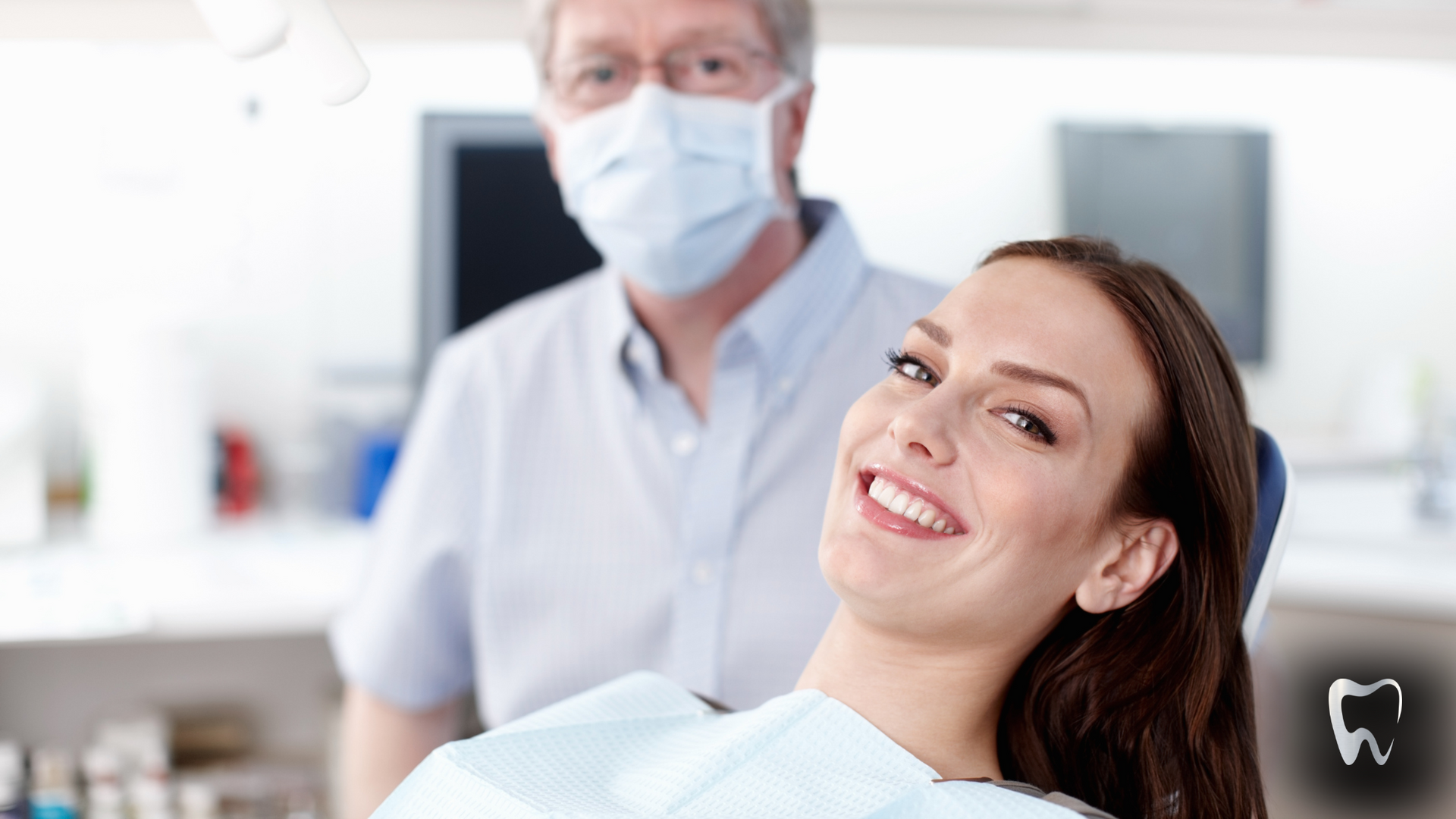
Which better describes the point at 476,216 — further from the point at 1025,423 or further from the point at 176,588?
the point at 1025,423

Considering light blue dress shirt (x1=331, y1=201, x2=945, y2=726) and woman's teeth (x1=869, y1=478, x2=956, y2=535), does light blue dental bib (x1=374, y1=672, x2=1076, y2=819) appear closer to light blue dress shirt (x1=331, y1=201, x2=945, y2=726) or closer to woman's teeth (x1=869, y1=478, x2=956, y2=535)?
woman's teeth (x1=869, y1=478, x2=956, y2=535)

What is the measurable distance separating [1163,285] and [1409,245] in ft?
6.05

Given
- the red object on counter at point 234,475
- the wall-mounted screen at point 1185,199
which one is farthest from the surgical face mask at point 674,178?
the wall-mounted screen at point 1185,199

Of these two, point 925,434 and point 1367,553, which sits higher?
point 925,434

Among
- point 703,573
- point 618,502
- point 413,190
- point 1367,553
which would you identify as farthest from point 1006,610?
point 413,190

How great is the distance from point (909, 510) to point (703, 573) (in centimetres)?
46

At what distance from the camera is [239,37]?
2.10 feet

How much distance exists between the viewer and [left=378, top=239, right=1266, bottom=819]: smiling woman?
2.92ft

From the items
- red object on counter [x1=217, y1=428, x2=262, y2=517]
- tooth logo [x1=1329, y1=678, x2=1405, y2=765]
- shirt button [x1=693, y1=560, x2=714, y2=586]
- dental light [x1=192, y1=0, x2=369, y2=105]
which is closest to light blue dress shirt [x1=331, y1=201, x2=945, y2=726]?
shirt button [x1=693, y1=560, x2=714, y2=586]

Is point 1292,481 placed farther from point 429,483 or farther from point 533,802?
point 429,483

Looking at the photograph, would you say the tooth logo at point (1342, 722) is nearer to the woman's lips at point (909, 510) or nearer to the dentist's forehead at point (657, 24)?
the woman's lips at point (909, 510)

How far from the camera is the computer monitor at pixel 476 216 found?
2213 mm

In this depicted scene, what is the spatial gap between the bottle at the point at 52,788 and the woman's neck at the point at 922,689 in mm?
1440

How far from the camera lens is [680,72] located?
129 cm
